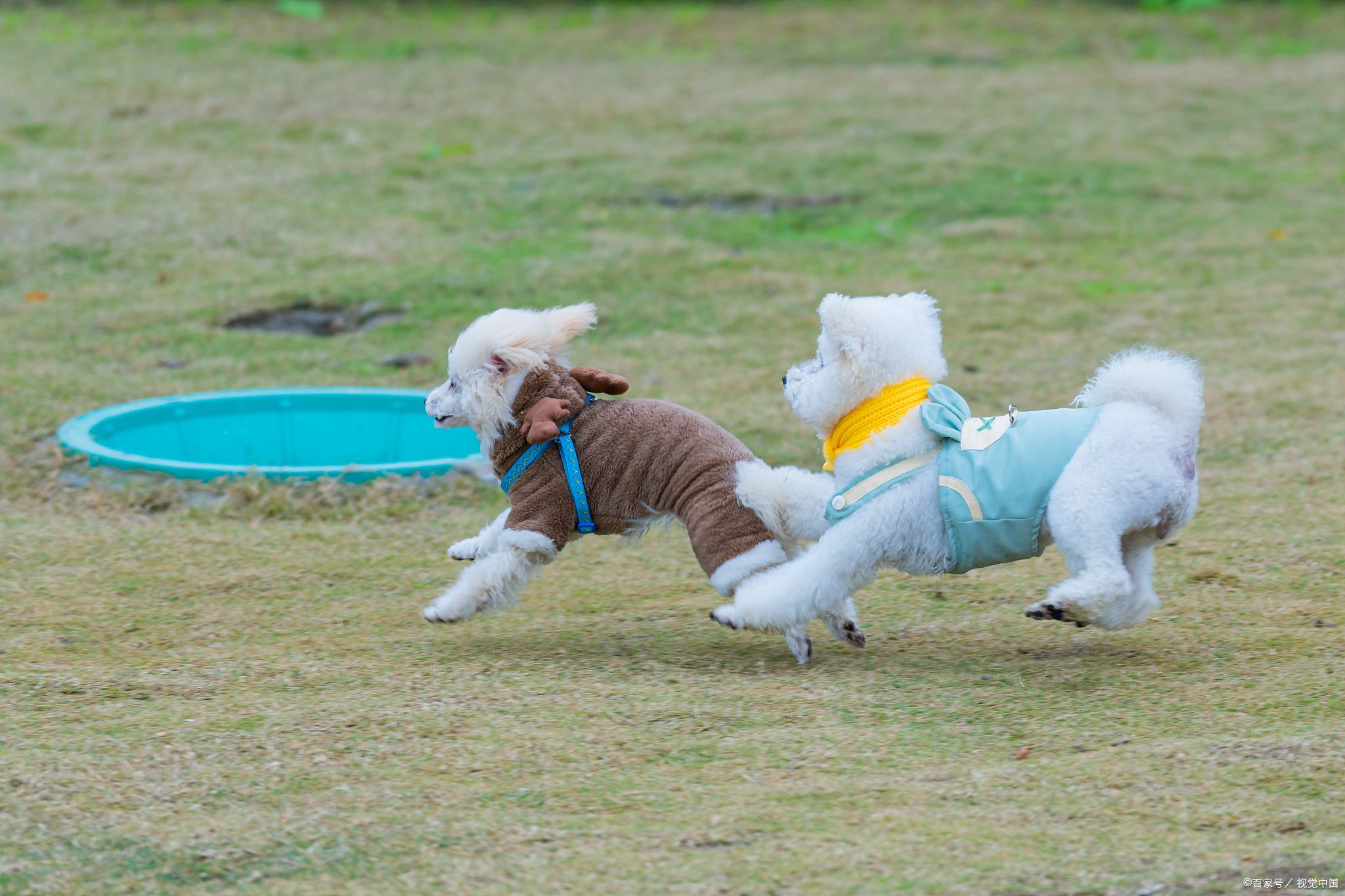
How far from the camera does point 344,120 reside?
10945 mm

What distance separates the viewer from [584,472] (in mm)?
3584

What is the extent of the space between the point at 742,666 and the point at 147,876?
5.08 ft

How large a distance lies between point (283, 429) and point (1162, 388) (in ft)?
11.6

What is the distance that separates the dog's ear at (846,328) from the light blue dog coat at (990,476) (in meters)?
0.21

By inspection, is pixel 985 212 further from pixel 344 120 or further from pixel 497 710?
pixel 497 710

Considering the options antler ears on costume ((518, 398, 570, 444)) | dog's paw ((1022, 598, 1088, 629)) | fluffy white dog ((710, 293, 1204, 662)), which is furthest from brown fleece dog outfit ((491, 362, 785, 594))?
dog's paw ((1022, 598, 1088, 629))

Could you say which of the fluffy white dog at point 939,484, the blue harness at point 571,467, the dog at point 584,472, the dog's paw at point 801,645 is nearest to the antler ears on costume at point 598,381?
the dog at point 584,472

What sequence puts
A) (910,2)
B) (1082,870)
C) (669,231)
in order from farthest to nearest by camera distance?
(910,2) < (669,231) < (1082,870)

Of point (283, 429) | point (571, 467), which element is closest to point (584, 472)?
point (571, 467)

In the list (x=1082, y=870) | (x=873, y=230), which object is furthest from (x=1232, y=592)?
(x=873, y=230)

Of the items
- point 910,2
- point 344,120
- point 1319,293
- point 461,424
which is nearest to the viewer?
point 461,424

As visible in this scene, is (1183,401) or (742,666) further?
(742,666)

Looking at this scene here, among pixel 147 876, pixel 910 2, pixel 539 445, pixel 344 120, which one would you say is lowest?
pixel 147 876

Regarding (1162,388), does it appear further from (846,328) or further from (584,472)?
(584,472)
